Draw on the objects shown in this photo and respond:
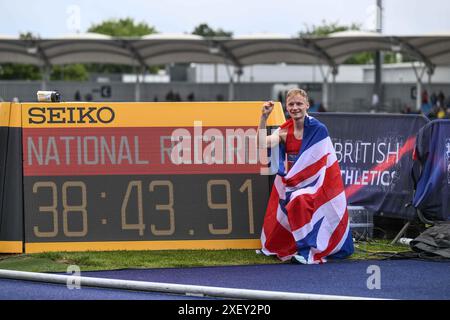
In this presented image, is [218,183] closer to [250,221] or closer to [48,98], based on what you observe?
[250,221]

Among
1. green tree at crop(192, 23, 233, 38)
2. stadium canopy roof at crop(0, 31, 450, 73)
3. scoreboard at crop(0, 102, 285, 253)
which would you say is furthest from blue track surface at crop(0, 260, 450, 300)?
green tree at crop(192, 23, 233, 38)

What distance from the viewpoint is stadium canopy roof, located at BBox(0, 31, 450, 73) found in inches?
1563

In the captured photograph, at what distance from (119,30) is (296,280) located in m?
107

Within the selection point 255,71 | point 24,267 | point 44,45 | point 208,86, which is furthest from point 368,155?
point 255,71

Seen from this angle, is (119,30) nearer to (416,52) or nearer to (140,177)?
(416,52)

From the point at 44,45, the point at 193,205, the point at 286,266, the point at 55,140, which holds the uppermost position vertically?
the point at 44,45

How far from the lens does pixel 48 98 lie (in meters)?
8.67

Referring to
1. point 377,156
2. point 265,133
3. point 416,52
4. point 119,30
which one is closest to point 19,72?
point 119,30

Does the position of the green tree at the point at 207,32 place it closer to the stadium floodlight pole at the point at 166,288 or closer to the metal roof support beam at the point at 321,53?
the metal roof support beam at the point at 321,53

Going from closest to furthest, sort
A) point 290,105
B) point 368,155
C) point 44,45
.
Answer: point 290,105 < point 368,155 < point 44,45

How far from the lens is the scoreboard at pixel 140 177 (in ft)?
28.0

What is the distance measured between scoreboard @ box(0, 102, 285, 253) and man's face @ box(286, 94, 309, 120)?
0.60m

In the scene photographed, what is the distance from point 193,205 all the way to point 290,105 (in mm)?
1502

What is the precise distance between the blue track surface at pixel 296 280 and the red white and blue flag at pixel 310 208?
0.84 ft
